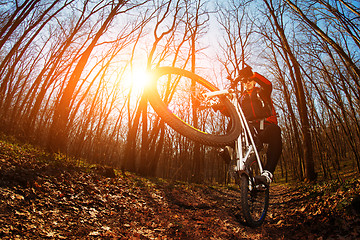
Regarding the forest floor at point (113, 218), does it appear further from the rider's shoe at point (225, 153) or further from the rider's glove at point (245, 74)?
the rider's glove at point (245, 74)

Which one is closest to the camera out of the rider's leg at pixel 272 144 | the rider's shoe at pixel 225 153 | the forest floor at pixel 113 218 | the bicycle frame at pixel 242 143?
the forest floor at pixel 113 218

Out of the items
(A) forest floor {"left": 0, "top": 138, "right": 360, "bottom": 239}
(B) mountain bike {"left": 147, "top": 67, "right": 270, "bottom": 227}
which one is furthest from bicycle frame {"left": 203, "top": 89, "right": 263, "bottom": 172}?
(A) forest floor {"left": 0, "top": 138, "right": 360, "bottom": 239}

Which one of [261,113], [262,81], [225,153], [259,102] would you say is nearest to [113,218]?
[225,153]

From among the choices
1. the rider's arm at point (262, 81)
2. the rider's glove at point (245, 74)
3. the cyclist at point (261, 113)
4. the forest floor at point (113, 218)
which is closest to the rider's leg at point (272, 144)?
the cyclist at point (261, 113)

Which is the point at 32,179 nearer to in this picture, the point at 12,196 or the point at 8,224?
the point at 12,196

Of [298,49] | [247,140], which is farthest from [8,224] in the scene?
[298,49]

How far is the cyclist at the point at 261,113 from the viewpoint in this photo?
10.9ft

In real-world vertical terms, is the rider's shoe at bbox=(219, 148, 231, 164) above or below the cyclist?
below

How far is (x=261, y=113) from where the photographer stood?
3.33m

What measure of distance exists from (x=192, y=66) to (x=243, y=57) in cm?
451

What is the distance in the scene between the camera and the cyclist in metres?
3.33

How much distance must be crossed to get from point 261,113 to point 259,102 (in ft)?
0.71

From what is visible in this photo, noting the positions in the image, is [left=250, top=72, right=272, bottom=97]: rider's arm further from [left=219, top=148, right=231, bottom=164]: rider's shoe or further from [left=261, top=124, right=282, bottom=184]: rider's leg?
[left=219, top=148, right=231, bottom=164]: rider's shoe

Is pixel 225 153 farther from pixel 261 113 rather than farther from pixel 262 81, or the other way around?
pixel 262 81
